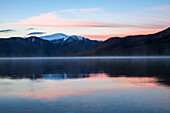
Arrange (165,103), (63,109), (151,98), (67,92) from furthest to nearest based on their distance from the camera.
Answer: (67,92), (151,98), (165,103), (63,109)

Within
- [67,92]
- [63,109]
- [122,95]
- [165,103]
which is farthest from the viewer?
[67,92]

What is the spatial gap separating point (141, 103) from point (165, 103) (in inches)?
45.1

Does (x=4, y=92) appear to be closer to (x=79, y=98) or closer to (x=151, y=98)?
(x=79, y=98)

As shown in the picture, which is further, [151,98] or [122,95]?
[122,95]

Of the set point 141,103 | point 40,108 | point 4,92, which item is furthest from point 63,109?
point 4,92

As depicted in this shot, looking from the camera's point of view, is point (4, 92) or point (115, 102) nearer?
point (115, 102)

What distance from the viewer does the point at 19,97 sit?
558 inches

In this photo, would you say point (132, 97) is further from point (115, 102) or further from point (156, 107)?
point (156, 107)

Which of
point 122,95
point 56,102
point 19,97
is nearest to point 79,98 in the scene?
point 56,102

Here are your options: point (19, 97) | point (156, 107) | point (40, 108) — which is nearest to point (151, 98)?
point (156, 107)

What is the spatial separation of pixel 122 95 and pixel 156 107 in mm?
3370

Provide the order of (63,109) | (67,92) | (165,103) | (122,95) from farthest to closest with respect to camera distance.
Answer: (67,92), (122,95), (165,103), (63,109)

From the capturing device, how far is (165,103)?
12.0 m

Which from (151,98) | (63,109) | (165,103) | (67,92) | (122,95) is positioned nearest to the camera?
(63,109)
